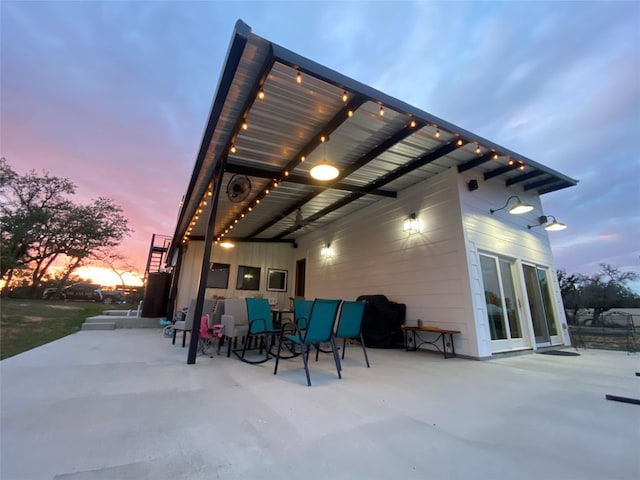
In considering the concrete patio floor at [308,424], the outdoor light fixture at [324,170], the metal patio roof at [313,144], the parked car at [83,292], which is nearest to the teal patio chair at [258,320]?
the concrete patio floor at [308,424]

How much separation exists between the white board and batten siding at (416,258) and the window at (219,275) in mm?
4243

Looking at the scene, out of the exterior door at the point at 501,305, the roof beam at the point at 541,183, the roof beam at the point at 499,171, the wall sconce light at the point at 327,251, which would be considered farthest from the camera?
the wall sconce light at the point at 327,251

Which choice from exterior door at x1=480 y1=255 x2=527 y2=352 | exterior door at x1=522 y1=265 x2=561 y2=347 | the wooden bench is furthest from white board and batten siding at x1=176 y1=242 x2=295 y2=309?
exterior door at x1=522 y1=265 x2=561 y2=347

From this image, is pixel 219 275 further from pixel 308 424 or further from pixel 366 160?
pixel 308 424

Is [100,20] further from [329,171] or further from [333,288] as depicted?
[333,288]

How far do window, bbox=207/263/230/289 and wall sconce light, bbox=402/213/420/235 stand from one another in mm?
6859

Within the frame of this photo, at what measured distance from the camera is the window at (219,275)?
9.42m

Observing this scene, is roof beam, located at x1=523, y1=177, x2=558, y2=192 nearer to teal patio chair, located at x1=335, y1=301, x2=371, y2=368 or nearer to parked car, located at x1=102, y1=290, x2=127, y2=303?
teal patio chair, located at x1=335, y1=301, x2=371, y2=368

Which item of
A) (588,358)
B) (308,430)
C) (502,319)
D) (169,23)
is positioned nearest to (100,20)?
(169,23)

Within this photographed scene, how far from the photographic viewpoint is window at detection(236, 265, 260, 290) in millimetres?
9719

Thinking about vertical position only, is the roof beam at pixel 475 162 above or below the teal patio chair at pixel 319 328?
above

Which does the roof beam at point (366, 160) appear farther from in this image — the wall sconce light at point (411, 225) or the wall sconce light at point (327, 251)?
the wall sconce light at point (327, 251)

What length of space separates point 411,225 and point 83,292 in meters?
20.9

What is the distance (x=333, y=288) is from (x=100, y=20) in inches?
327
